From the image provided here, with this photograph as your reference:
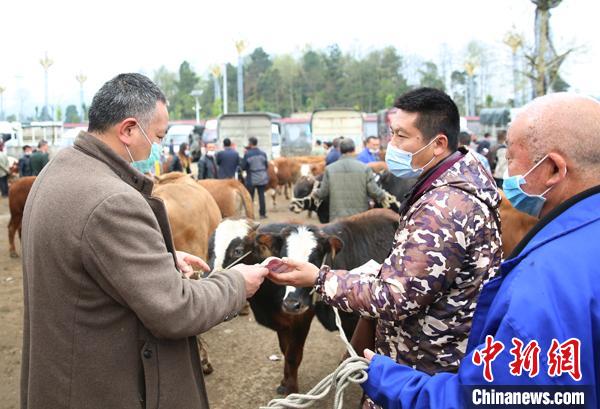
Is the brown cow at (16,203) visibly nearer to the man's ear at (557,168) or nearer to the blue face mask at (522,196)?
the blue face mask at (522,196)

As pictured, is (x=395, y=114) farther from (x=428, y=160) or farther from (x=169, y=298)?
(x=169, y=298)

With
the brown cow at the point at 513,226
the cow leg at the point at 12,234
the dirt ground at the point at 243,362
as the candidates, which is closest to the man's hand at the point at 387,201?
the brown cow at the point at 513,226

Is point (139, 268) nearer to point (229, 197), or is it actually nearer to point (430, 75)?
point (229, 197)

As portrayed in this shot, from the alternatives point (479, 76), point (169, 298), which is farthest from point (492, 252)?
point (479, 76)

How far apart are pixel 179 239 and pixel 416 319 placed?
4521 millimetres

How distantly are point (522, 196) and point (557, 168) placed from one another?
0.20m

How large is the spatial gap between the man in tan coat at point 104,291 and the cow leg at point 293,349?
239 centimetres

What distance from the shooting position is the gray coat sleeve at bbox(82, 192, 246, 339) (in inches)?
67.3

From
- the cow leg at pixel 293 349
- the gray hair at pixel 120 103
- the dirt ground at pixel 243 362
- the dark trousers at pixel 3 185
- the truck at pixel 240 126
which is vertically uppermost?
the truck at pixel 240 126

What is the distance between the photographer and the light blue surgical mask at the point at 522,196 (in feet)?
5.22

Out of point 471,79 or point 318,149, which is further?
point 471,79

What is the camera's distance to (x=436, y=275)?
195 cm

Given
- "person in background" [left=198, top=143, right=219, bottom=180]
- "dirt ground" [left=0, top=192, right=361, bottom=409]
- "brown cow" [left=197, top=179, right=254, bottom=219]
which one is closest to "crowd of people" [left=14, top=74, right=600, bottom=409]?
"dirt ground" [left=0, top=192, right=361, bottom=409]

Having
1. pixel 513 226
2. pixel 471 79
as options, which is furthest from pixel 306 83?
pixel 513 226
